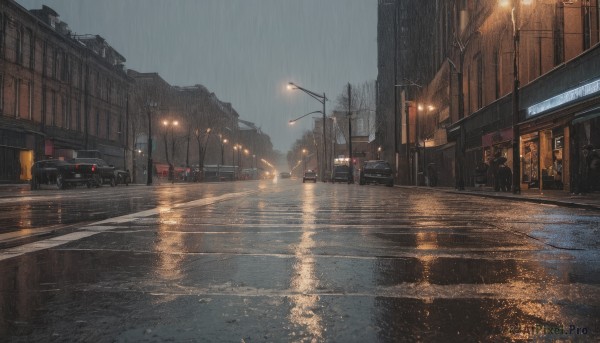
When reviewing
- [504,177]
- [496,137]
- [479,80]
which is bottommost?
[504,177]

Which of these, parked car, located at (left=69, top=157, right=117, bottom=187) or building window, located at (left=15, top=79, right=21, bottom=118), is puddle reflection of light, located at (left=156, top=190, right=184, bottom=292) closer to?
parked car, located at (left=69, top=157, right=117, bottom=187)

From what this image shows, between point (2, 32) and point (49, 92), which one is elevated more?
point (2, 32)

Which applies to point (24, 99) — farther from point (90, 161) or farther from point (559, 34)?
point (559, 34)

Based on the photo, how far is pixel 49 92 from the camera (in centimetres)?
4322

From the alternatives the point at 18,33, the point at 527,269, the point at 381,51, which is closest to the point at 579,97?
the point at 527,269

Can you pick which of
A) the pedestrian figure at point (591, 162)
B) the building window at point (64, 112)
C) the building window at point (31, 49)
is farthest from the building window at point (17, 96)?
the pedestrian figure at point (591, 162)

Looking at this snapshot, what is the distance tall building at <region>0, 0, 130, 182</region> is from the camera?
121 feet

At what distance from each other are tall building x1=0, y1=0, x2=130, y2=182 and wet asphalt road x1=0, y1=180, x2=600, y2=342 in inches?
1399

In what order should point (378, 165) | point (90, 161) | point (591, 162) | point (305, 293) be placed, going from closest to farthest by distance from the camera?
point (305, 293) → point (591, 162) → point (90, 161) → point (378, 165)

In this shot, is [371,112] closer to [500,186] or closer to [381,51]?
[381,51]

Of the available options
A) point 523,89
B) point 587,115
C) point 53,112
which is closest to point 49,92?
point 53,112

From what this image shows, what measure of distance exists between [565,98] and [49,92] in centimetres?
4015

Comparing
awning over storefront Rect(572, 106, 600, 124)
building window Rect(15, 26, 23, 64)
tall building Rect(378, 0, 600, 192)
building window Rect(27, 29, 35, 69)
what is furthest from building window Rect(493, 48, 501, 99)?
building window Rect(27, 29, 35, 69)

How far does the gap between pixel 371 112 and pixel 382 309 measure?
241 feet
